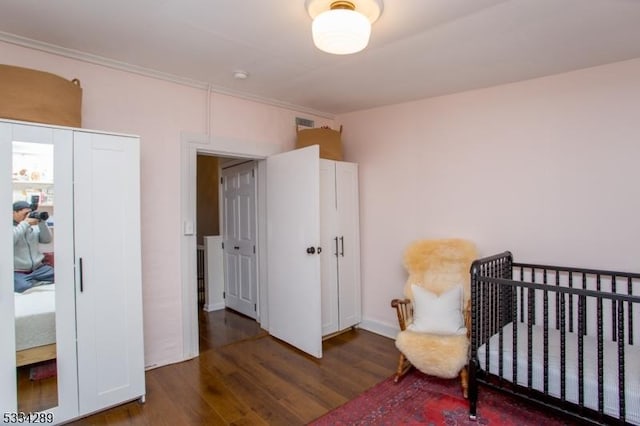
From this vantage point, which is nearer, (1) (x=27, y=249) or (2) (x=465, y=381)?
(1) (x=27, y=249)

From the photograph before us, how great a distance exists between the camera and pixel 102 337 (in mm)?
2172

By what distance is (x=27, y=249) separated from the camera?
1932 mm

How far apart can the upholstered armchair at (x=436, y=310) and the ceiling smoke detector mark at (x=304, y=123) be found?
1.80 meters

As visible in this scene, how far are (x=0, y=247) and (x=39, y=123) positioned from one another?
0.74m

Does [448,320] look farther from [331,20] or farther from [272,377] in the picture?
[331,20]

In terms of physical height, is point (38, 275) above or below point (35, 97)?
below

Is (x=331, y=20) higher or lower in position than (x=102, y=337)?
higher

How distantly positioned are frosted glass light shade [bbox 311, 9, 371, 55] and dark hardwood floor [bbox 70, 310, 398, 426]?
2243 millimetres

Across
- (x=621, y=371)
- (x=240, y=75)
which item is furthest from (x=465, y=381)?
(x=240, y=75)

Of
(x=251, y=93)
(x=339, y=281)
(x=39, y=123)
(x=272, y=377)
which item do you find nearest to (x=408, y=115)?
(x=251, y=93)

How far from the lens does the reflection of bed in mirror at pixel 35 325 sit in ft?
6.27

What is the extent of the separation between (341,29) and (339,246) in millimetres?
2288

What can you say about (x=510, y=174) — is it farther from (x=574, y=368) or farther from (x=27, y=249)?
(x=27, y=249)

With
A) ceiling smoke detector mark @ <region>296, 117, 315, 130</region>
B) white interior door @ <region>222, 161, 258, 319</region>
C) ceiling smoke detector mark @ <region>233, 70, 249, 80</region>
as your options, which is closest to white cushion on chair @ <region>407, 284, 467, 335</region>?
white interior door @ <region>222, 161, 258, 319</region>
